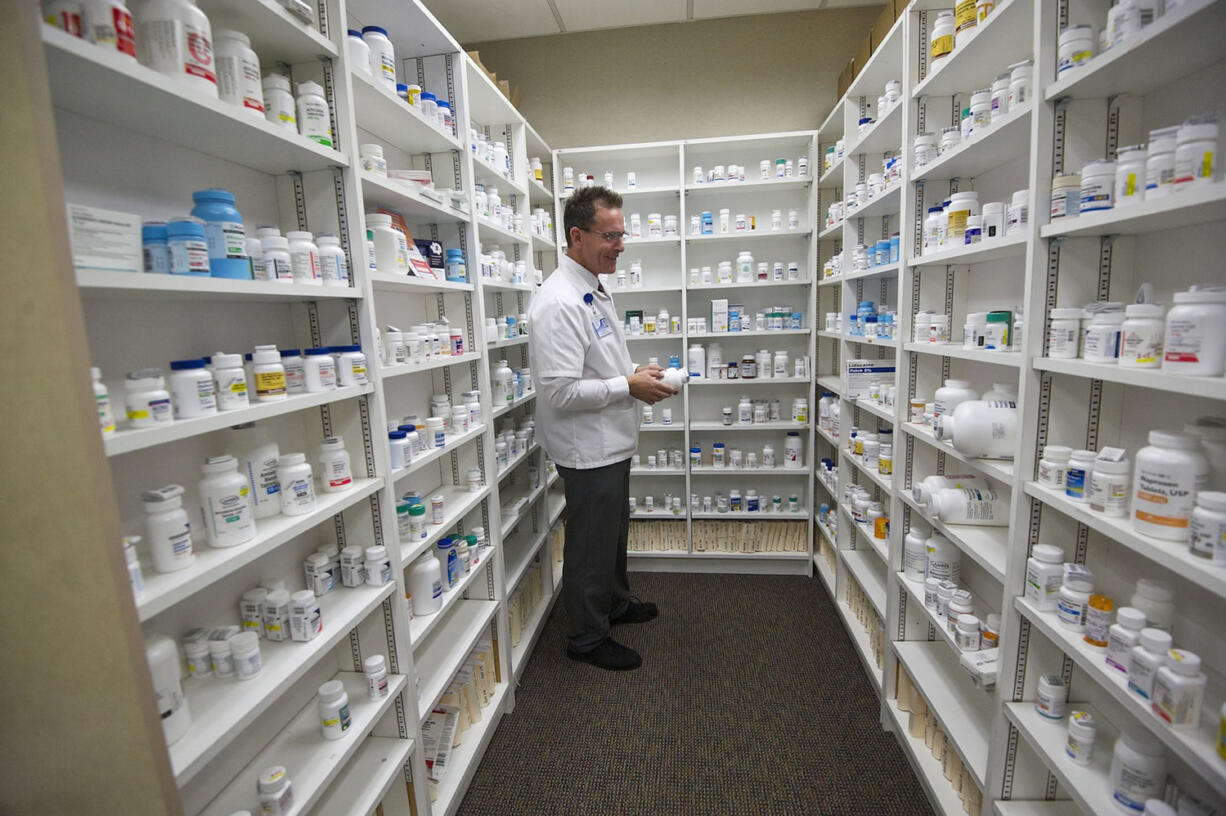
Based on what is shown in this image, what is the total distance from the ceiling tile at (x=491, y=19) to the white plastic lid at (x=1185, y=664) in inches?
158

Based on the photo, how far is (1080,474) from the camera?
4.19 ft

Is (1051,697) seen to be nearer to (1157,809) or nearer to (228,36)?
(1157,809)

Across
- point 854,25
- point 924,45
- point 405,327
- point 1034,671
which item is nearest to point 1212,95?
point 924,45

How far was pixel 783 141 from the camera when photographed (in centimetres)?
351

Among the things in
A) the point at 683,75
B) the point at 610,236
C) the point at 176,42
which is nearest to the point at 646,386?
the point at 610,236

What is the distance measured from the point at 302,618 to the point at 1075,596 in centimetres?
185

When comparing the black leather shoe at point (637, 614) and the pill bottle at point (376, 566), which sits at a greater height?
the pill bottle at point (376, 566)

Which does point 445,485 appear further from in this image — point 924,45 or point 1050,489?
point 924,45

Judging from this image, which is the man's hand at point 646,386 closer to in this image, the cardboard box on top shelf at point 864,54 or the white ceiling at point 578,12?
the cardboard box on top shelf at point 864,54

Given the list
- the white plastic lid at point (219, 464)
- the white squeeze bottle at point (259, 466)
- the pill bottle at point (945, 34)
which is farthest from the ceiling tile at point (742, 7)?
the white plastic lid at point (219, 464)

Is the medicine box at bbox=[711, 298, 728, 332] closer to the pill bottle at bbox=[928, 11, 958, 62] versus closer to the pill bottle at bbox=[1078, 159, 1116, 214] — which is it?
the pill bottle at bbox=[928, 11, 958, 62]

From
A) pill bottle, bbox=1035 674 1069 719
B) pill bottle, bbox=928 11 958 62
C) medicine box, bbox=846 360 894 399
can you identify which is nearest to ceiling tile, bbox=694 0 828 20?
pill bottle, bbox=928 11 958 62

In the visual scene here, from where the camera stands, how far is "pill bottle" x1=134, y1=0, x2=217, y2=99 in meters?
0.96

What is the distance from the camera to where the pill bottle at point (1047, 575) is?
1387 millimetres
